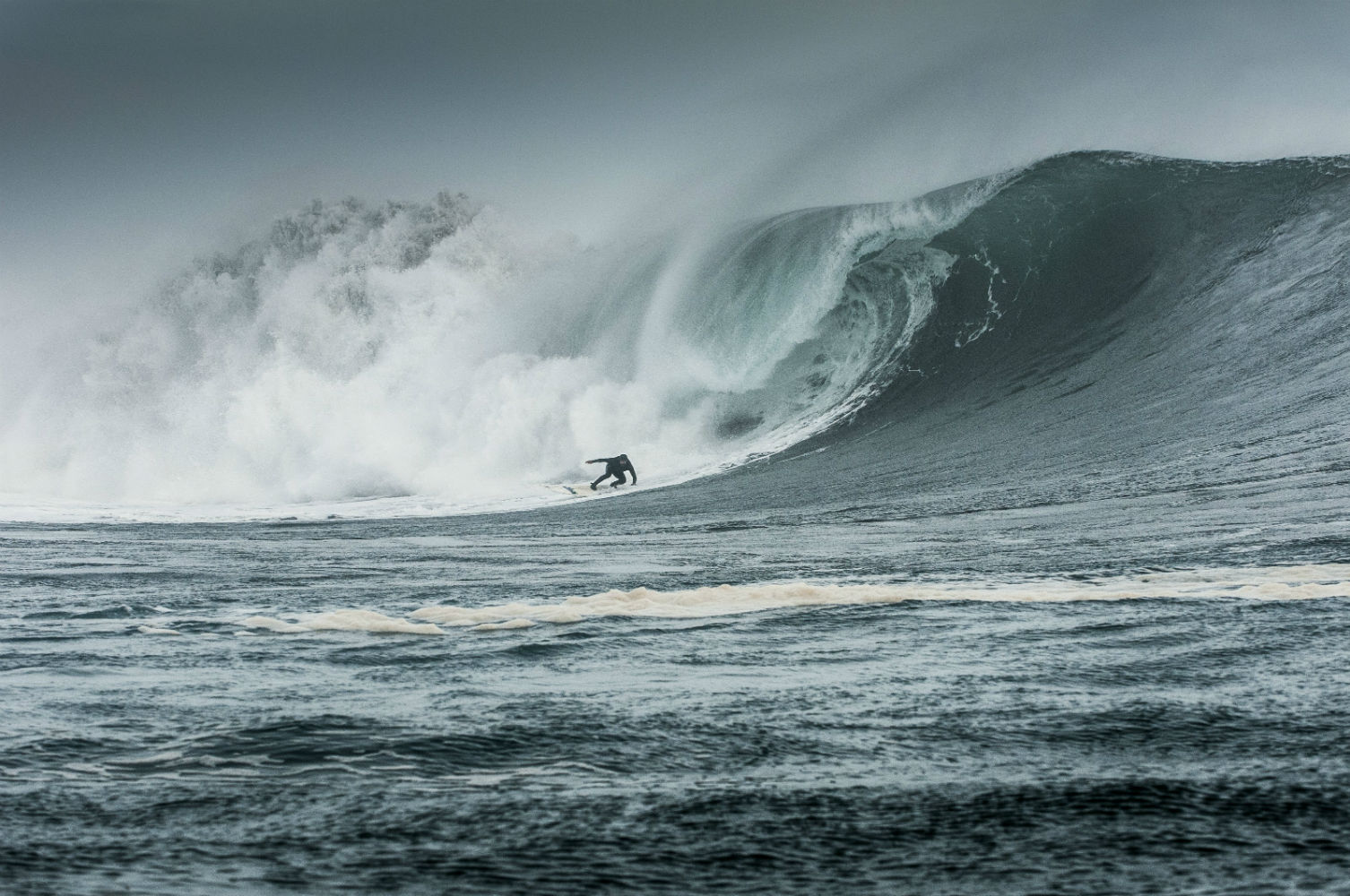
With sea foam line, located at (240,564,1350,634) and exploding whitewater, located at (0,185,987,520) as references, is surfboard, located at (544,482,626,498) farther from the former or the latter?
sea foam line, located at (240,564,1350,634)

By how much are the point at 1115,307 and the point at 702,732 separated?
19.0m

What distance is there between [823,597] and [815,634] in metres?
1.05

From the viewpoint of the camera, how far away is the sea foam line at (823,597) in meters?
5.56

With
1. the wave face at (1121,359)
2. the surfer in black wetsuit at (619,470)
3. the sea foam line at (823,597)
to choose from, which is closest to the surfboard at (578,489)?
the surfer in black wetsuit at (619,470)

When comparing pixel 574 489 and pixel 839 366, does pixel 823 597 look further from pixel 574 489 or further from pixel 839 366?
pixel 839 366

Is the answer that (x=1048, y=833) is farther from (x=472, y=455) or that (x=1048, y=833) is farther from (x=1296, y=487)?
(x=472, y=455)

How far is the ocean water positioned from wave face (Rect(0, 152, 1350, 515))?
0.14m

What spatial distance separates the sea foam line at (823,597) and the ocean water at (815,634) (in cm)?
4

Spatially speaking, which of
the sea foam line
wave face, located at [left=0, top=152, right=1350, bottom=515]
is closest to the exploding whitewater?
wave face, located at [left=0, top=152, right=1350, bottom=515]

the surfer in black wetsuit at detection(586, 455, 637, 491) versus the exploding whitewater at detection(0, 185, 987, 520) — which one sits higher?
the exploding whitewater at detection(0, 185, 987, 520)

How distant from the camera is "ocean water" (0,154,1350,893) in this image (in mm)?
2439

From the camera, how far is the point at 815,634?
5070 mm

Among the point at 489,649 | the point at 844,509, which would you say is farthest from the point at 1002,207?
the point at 489,649

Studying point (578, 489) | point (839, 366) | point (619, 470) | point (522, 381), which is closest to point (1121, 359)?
point (839, 366)
